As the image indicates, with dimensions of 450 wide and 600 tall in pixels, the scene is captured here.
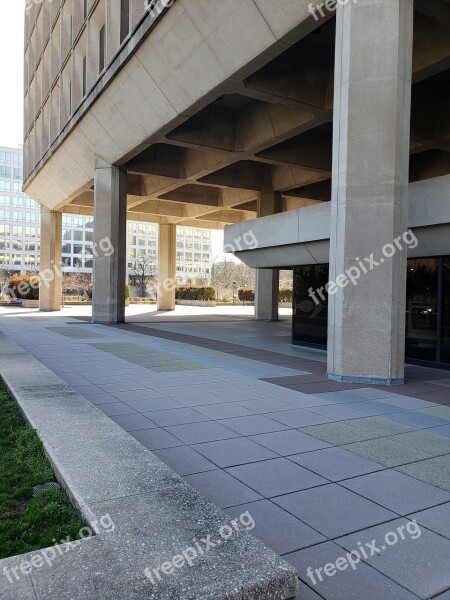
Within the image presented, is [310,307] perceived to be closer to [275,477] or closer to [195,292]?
[275,477]

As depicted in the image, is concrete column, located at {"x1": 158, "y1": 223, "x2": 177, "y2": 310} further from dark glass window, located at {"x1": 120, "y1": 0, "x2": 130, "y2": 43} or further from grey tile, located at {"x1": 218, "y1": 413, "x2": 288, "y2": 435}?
grey tile, located at {"x1": 218, "y1": 413, "x2": 288, "y2": 435}

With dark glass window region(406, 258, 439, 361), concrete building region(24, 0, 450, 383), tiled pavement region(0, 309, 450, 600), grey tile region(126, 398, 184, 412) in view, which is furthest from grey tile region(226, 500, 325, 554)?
dark glass window region(406, 258, 439, 361)

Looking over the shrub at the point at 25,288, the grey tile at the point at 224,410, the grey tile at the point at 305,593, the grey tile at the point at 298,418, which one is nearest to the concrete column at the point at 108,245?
the grey tile at the point at 224,410

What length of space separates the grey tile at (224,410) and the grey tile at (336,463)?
1834mm

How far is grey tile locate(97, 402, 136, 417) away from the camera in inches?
281

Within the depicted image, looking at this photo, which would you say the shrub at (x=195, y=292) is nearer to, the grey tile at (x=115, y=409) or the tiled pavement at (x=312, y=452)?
the tiled pavement at (x=312, y=452)

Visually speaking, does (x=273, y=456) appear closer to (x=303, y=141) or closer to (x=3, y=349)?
(x=3, y=349)

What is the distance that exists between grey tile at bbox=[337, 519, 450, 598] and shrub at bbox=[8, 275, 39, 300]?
146ft

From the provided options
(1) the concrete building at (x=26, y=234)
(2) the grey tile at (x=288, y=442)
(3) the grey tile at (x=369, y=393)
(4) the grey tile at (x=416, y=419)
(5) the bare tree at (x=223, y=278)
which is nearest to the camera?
(2) the grey tile at (x=288, y=442)

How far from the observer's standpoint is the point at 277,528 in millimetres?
3803

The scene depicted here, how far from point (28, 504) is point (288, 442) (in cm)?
306

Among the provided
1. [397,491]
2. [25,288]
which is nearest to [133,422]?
[397,491]

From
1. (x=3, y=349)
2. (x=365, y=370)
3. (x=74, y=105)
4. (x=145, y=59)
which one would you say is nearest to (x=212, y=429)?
(x=365, y=370)

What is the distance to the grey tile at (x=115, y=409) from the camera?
7.13 meters
